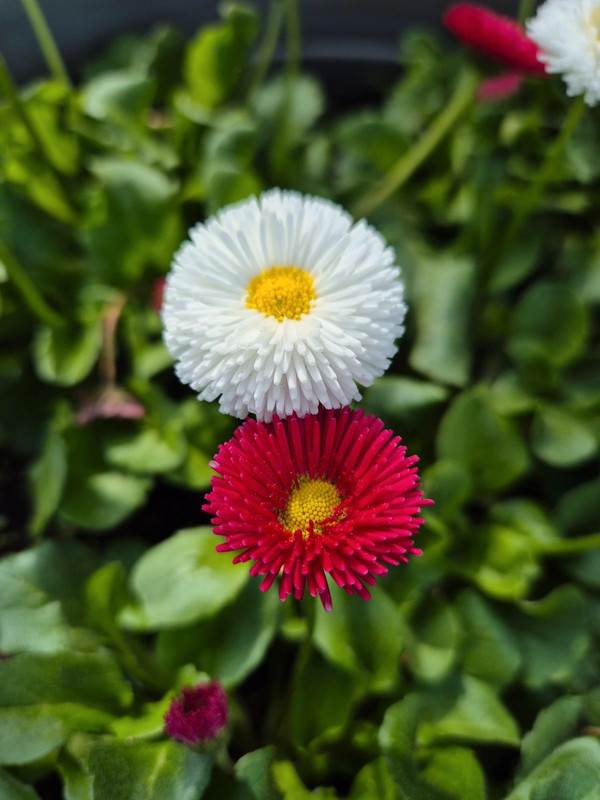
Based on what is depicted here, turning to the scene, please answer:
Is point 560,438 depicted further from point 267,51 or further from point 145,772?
point 267,51

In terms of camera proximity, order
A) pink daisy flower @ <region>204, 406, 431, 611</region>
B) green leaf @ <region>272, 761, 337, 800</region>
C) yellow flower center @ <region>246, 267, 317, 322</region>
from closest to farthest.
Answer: pink daisy flower @ <region>204, 406, 431, 611</region> < yellow flower center @ <region>246, 267, 317, 322</region> < green leaf @ <region>272, 761, 337, 800</region>

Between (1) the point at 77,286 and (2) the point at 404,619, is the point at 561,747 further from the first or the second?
(1) the point at 77,286

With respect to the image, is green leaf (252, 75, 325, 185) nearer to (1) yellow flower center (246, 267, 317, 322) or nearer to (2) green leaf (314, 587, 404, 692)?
(1) yellow flower center (246, 267, 317, 322)

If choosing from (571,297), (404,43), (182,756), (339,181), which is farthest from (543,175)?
(182,756)

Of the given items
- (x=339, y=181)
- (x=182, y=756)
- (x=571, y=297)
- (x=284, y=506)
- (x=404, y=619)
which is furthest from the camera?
(x=339, y=181)

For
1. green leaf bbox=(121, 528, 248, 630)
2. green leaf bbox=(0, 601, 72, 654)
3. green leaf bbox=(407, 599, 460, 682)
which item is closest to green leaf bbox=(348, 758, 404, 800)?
green leaf bbox=(407, 599, 460, 682)

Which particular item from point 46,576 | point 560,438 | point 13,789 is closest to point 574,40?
point 560,438

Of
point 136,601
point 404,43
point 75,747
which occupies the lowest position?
point 75,747
